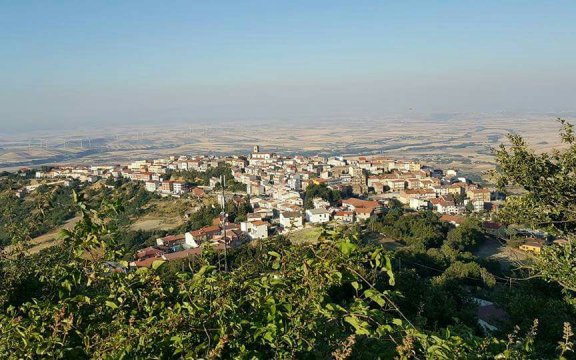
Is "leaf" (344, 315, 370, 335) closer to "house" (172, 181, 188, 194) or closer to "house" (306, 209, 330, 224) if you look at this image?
"house" (306, 209, 330, 224)

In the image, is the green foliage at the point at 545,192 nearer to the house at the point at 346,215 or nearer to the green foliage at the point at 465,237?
the green foliage at the point at 465,237

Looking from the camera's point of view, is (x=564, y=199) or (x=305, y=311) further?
(x=564, y=199)

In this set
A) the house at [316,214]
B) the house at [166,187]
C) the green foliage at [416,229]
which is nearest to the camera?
the green foliage at [416,229]

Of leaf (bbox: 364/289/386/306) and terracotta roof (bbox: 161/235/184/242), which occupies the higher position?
leaf (bbox: 364/289/386/306)

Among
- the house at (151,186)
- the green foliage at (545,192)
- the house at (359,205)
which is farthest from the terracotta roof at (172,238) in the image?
the green foliage at (545,192)

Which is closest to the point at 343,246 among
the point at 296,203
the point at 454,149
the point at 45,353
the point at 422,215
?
the point at 45,353

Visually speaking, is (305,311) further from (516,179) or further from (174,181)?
(174,181)

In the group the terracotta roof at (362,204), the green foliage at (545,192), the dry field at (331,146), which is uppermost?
the green foliage at (545,192)

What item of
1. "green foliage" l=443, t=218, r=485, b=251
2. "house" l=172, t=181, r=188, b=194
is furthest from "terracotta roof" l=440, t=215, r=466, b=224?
"house" l=172, t=181, r=188, b=194

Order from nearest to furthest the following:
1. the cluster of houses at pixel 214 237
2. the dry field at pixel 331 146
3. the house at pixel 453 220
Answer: the cluster of houses at pixel 214 237, the house at pixel 453 220, the dry field at pixel 331 146

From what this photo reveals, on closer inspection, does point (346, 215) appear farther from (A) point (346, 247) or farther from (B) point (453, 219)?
(A) point (346, 247)

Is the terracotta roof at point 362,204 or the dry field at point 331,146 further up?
the terracotta roof at point 362,204
